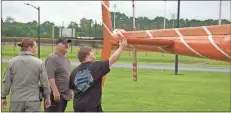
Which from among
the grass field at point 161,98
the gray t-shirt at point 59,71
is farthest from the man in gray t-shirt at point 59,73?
the grass field at point 161,98

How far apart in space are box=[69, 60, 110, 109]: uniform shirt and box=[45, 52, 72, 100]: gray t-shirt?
1.08 meters

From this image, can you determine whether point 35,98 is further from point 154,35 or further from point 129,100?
point 129,100

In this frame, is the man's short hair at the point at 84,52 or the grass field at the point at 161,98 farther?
the grass field at the point at 161,98

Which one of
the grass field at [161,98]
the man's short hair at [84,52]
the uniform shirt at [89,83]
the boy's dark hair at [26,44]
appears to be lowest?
the grass field at [161,98]

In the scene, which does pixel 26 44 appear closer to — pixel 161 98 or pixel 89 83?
pixel 89 83

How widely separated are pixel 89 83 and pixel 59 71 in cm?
131

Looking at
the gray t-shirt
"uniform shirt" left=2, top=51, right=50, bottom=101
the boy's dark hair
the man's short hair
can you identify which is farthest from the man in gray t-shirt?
the man's short hair

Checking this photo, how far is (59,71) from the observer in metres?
6.19

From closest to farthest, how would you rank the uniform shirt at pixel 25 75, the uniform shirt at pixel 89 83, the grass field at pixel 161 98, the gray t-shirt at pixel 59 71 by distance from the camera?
1. the uniform shirt at pixel 89 83
2. the uniform shirt at pixel 25 75
3. the gray t-shirt at pixel 59 71
4. the grass field at pixel 161 98

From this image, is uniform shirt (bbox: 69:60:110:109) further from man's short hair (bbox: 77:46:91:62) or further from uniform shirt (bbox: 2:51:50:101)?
uniform shirt (bbox: 2:51:50:101)

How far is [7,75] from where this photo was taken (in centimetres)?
542

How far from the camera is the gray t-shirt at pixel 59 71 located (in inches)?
241

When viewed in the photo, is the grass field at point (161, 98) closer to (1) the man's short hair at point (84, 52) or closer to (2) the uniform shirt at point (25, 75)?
(2) the uniform shirt at point (25, 75)

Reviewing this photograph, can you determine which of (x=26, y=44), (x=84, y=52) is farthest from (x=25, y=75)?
(x=84, y=52)
